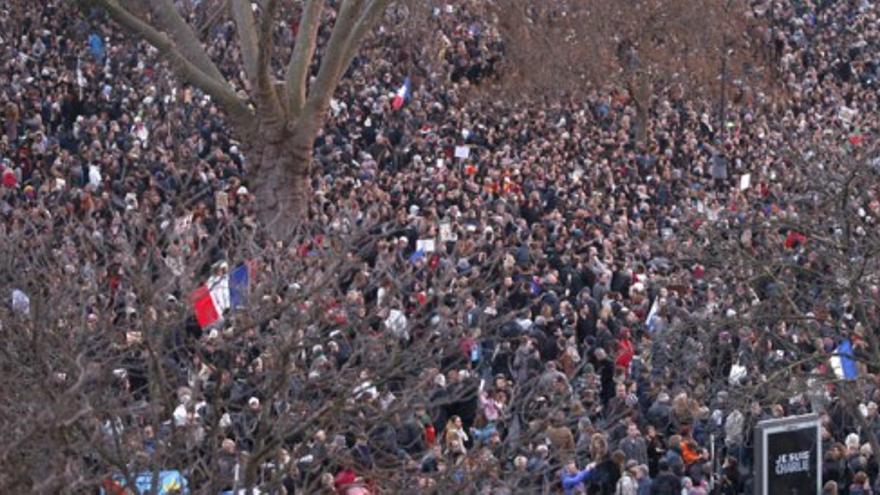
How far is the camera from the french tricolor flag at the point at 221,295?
13695mm

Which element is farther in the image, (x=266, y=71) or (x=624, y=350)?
(x=266, y=71)

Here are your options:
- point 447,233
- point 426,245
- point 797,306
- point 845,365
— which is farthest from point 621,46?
point 845,365

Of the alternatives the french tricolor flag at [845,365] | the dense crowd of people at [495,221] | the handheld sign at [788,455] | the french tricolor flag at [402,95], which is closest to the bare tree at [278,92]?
the dense crowd of people at [495,221]

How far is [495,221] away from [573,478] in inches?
443

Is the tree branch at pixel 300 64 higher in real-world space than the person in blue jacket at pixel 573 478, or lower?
higher

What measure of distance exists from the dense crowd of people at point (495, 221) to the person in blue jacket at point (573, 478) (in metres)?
0.07

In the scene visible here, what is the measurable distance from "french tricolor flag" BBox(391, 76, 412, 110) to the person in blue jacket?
19020mm

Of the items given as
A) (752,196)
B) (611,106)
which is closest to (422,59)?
(611,106)

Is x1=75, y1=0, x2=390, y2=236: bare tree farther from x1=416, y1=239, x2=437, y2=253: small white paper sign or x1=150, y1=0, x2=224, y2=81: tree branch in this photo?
x1=416, y1=239, x2=437, y2=253: small white paper sign

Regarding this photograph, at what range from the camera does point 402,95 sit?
3675 centimetres

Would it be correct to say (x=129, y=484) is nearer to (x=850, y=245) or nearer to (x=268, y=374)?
(x=268, y=374)

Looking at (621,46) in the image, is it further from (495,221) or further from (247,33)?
(247,33)

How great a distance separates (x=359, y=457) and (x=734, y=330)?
6862 millimetres

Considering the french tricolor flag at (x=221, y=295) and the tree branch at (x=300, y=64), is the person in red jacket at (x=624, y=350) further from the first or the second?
the french tricolor flag at (x=221, y=295)
